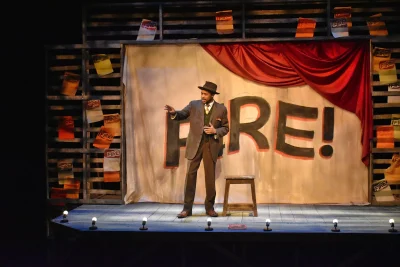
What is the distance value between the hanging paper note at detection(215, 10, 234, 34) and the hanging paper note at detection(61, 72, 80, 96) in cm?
269

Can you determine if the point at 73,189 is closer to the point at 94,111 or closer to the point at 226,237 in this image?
the point at 94,111

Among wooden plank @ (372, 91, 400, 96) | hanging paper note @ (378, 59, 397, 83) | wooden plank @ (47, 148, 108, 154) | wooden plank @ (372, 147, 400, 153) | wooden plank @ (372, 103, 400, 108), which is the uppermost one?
hanging paper note @ (378, 59, 397, 83)

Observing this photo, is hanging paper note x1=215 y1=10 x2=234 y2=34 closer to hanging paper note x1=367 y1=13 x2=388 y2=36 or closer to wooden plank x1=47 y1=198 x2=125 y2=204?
hanging paper note x1=367 y1=13 x2=388 y2=36

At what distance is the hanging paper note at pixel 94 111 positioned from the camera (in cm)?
1073

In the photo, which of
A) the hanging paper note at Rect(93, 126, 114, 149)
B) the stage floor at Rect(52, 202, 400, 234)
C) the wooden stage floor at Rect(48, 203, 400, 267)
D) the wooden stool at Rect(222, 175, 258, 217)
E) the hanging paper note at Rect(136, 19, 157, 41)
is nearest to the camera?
the wooden stage floor at Rect(48, 203, 400, 267)

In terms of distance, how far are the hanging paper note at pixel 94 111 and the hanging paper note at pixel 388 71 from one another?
4.92 metres

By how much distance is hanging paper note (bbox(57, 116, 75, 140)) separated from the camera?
10844 millimetres

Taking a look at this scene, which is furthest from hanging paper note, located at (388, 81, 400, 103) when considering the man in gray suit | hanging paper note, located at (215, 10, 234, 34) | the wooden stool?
the man in gray suit

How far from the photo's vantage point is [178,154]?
34.7 ft

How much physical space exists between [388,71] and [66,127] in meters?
5.73

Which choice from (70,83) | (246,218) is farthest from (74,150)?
(246,218)

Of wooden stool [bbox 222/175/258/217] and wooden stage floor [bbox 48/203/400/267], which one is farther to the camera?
wooden stool [bbox 222/175/258/217]

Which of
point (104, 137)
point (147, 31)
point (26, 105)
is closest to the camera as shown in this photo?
point (147, 31)

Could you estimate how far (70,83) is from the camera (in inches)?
426
